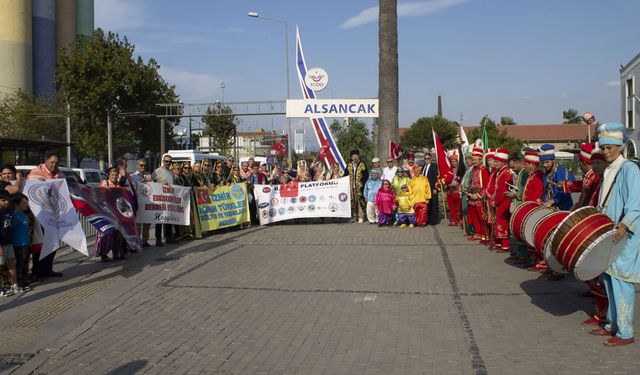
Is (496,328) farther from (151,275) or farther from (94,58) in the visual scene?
(94,58)

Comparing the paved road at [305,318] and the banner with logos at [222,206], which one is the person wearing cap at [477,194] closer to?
the paved road at [305,318]

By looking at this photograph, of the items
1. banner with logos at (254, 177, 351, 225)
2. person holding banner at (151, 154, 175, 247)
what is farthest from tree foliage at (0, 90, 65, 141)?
person holding banner at (151, 154, 175, 247)

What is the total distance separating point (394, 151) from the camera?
16.9m

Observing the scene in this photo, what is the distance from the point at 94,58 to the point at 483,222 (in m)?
31.9

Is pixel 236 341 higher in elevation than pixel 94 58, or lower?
lower

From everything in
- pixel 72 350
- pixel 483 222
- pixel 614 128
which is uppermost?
pixel 614 128

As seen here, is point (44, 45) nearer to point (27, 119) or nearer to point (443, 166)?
point (27, 119)

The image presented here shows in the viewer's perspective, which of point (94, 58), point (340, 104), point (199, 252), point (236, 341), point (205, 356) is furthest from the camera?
point (94, 58)

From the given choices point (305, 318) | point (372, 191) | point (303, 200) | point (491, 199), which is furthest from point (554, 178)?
point (303, 200)

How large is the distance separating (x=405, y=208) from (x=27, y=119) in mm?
35342

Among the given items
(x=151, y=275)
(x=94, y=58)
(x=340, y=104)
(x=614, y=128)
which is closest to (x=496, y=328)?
(x=614, y=128)

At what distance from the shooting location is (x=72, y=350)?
5.73 metres

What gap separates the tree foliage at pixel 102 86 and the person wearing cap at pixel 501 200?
103 feet

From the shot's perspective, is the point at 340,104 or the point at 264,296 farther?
the point at 340,104
